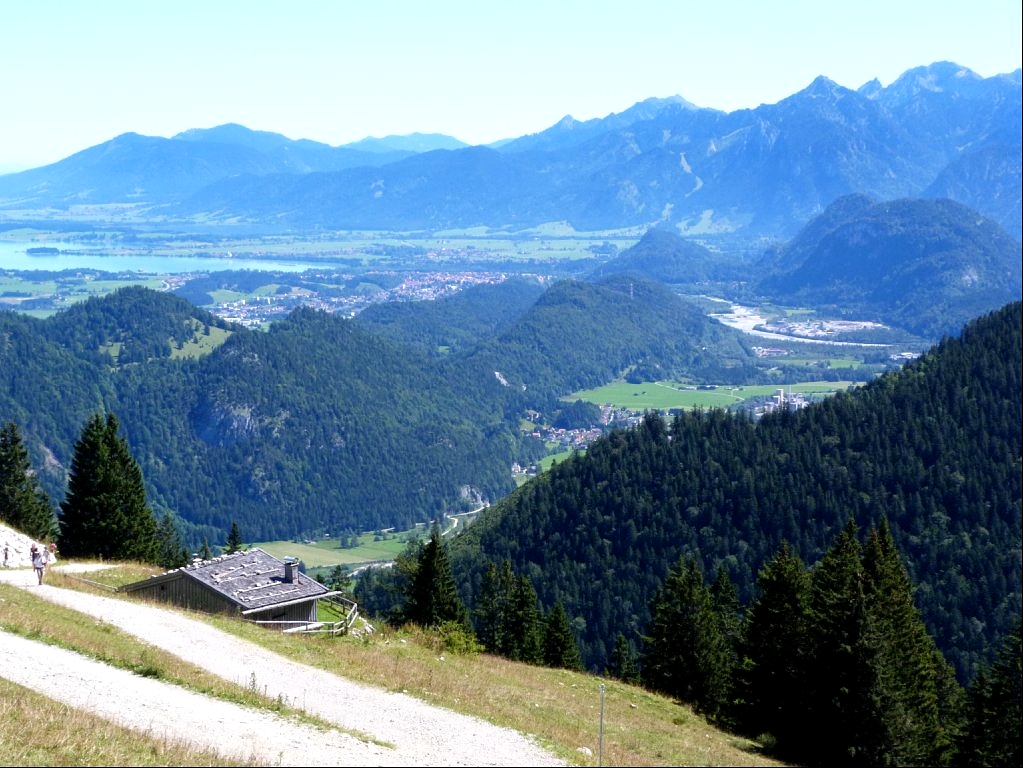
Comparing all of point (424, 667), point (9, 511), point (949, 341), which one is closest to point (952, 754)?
point (424, 667)

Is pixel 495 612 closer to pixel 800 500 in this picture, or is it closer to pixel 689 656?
pixel 689 656

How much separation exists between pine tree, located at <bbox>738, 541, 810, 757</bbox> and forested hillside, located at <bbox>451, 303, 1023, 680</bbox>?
206 ft

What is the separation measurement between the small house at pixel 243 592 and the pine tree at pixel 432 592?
15.1 m

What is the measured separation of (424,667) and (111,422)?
38.2 meters

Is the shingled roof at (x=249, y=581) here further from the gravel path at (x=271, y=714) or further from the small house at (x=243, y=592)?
the gravel path at (x=271, y=714)

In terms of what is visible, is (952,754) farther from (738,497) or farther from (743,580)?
(738,497)

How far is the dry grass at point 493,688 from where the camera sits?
27906 millimetres

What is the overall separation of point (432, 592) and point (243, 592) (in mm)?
17886

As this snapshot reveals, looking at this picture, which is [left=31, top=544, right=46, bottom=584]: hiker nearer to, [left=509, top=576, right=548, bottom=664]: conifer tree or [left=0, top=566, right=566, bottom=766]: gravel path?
[left=0, top=566, right=566, bottom=766]: gravel path

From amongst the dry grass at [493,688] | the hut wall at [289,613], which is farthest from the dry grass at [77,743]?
the hut wall at [289,613]

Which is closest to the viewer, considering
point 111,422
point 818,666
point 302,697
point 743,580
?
point 302,697

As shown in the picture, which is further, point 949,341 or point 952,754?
point 949,341

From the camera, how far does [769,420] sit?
15338 centimetres

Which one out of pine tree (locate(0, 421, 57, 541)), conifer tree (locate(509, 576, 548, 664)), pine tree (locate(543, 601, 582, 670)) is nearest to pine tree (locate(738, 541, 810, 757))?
pine tree (locate(543, 601, 582, 670))
